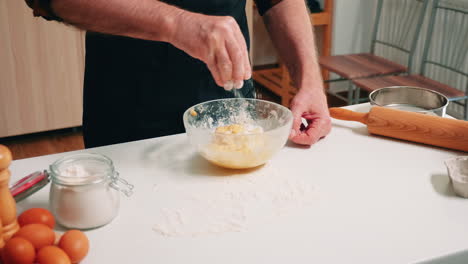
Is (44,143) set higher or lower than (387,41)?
lower

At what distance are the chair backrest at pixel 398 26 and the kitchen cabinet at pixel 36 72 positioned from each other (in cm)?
184

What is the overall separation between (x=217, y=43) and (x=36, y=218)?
1.38ft

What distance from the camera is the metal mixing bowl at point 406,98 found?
51.0 inches

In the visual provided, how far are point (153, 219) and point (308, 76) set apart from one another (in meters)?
0.65

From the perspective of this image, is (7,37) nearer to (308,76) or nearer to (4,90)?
(4,90)

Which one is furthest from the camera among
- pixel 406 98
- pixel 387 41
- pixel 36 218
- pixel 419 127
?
pixel 387 41

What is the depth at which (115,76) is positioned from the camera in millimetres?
1316

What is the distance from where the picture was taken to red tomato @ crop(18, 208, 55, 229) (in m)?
0.76

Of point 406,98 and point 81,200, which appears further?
point 406,98

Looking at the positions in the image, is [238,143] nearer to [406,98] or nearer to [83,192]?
[83,192]

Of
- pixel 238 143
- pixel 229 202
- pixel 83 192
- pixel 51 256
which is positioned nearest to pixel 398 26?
pixel 238 143

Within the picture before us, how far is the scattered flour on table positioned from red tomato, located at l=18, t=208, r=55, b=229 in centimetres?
16

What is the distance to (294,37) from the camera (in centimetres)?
140

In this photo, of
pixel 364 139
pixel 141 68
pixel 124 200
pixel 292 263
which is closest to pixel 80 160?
pixel 124 200
